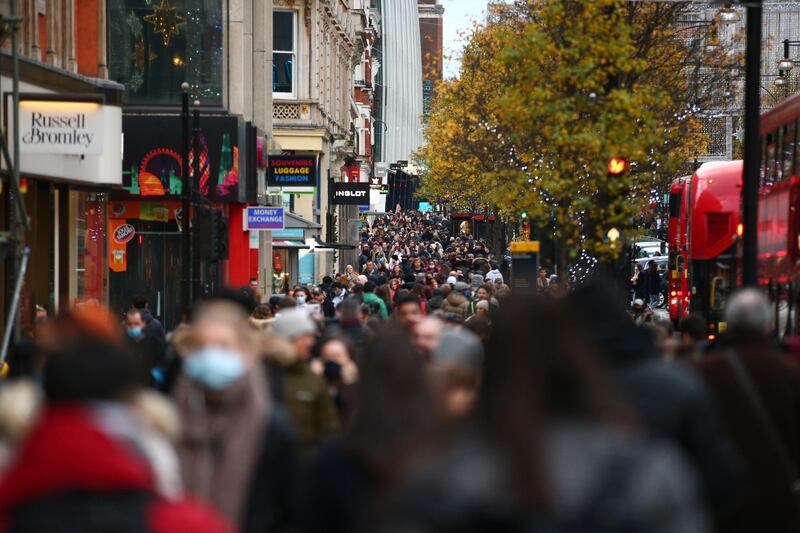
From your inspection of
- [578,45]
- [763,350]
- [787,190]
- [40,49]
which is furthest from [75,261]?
[763,350]

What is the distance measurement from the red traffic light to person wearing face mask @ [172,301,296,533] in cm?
→ 2304

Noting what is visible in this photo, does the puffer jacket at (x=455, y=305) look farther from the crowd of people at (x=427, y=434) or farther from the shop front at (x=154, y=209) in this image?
the shop front at (x=154, y=209)

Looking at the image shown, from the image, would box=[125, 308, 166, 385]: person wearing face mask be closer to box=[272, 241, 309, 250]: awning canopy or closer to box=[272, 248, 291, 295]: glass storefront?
box=[272, 248, 291, 295]: glass storefront

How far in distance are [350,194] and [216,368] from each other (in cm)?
5187

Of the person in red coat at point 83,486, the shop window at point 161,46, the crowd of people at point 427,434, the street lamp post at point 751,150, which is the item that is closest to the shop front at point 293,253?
the shop window at point 161,46

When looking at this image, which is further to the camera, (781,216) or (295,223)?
(295,223)

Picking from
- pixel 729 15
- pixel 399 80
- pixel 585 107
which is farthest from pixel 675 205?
pixel 399 80

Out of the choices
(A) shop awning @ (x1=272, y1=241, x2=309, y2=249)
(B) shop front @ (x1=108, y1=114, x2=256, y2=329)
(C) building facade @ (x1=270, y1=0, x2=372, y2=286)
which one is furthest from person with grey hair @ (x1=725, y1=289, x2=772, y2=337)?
(A) shop awning @ (x1=272, y1=241, x2=309, y2=249)

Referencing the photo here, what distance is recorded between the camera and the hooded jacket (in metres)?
3.97

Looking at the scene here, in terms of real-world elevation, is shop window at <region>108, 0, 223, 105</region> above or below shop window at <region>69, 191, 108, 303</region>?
above

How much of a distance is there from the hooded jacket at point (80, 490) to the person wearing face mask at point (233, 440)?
2339 mm

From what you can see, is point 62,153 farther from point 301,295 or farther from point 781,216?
point 301,295

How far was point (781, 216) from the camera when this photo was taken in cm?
1834

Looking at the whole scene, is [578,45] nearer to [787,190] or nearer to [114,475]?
[787,190]
